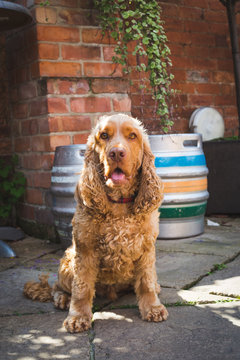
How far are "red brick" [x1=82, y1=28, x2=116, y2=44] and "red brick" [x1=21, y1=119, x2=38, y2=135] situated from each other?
3.06 feet

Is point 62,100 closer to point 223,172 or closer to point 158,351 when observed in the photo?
point 223,172

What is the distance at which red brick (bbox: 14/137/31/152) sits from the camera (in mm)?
4148

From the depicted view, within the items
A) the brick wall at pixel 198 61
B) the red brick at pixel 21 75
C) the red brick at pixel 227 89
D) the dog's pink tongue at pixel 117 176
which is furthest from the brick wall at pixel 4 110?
the red brick at pixel 227 89

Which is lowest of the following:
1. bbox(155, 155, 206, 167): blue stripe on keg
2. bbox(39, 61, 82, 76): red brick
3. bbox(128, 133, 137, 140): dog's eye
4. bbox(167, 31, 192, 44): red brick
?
bbox(155, 155, 206, 167): blue stripe on keg

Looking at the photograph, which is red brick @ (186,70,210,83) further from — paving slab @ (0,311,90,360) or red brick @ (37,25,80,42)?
paving slab @ (0,311,90,360)

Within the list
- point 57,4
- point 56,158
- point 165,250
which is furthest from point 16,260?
point 57,4

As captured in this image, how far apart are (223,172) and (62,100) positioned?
2084 mm

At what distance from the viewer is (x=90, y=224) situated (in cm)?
215

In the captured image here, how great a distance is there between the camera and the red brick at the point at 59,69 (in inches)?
147

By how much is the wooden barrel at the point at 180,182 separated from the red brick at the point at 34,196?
122cm

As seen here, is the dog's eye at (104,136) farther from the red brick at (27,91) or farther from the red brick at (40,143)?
the red brick at (27,91)

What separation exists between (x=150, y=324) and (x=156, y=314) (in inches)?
2.4

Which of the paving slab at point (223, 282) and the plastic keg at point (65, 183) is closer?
the paving slab at point (223, 282)

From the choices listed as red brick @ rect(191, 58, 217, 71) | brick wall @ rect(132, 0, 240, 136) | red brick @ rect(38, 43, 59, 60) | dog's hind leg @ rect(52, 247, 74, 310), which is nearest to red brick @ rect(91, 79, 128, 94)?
red brick @ rect(38, 43, 59, 60)
